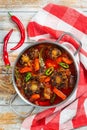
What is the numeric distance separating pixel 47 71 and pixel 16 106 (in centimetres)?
21

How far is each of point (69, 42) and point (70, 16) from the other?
0.10 m

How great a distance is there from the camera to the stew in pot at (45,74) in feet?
5.91

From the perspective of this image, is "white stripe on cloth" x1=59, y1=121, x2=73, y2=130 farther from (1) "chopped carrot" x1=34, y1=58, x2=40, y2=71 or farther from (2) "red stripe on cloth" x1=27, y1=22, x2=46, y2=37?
(2) "red stripe on cloth" x1=27, y1=22, x2=46, y2=37

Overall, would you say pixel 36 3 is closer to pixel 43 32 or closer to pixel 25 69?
pixel 43 32

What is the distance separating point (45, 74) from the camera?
1812 millimetres

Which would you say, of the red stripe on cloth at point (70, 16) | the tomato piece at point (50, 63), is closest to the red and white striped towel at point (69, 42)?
the red stripe on cloth at point (70, 16)

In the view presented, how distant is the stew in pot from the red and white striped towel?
6 cm

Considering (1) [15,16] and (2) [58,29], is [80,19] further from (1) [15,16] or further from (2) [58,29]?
(1) [15,16]

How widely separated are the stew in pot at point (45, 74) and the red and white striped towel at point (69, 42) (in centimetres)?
6

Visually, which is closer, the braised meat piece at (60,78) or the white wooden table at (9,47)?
the braised meat piece at (60,78)

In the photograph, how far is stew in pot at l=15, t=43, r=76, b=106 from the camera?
5.91 feet

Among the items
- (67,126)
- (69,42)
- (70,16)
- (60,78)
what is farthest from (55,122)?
(70,16)

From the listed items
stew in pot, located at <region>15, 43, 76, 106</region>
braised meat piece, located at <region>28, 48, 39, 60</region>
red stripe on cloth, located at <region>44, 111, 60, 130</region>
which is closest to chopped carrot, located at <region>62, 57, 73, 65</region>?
stew in pot, located at <region>15, 43, 76, 106</region>

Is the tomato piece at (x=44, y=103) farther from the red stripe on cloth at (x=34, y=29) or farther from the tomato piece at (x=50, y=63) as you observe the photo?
the red stripe on cloth at (x=34, y=29)
